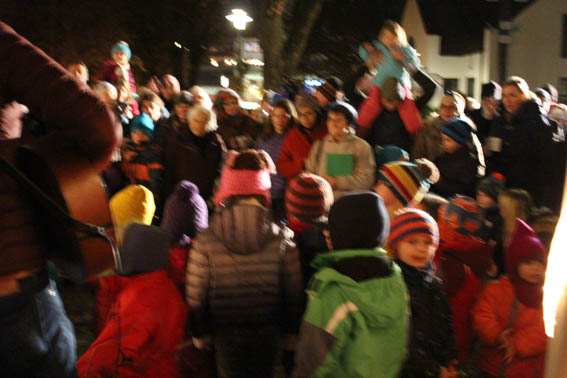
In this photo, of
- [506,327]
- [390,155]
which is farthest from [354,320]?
[390,155]

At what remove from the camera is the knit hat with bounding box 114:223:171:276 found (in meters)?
3.50

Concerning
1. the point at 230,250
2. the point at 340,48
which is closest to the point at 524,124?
the point at 230,250

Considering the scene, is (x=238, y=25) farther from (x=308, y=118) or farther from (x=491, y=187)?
(x=491, y=187)

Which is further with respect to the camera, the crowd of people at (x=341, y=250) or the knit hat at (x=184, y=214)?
the knit hat at (x=184, y=214)

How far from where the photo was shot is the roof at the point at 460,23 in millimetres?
30188

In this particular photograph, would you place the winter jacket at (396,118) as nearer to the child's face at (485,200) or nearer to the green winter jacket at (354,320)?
the child's face at (485,200)

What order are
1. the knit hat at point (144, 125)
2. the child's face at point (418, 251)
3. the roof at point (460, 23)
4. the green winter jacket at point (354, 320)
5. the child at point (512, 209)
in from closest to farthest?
1. the green winter jacket at point (354, 320)
2. the child's face at point (418, 251)
3. the child at point (512, 209)
4. the knit hat at point (144, 125)
5. the roof at point (460, 23)

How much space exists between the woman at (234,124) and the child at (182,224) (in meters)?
3.32

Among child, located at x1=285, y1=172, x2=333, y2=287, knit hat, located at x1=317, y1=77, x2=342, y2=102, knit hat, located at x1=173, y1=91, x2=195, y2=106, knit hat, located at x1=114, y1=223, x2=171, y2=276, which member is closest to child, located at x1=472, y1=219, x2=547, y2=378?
child, located at x1=285, y1=172, x2=333, y2=287

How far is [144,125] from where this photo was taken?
689 cm

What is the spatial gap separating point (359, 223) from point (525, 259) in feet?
4.90

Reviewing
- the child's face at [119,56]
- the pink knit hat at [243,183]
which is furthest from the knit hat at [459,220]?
the child's face at [119,56]

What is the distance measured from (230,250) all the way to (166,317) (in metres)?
0.50

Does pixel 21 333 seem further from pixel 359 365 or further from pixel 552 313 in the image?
pixel 552 313
